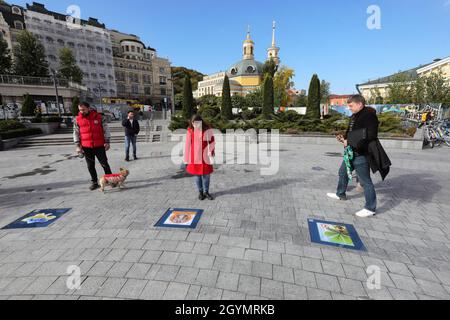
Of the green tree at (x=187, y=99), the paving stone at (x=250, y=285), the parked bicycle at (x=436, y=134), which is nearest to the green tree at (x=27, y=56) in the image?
the green tree at (x=187, y=99)

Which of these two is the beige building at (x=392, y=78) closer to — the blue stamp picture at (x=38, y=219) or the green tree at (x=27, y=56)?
the blue stamp picture at (x=38, y=219)

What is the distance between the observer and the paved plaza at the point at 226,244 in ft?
8.18

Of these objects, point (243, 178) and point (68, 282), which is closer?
point (68, 282)

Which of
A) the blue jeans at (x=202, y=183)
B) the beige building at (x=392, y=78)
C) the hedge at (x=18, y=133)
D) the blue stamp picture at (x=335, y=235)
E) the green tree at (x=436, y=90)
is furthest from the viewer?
the beige building at (x=392, y=78)

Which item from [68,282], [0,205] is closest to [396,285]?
[68,282]

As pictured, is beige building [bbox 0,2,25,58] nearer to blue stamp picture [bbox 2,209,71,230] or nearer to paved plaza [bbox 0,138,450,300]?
paved plaza [bbox 0,138,450,300]

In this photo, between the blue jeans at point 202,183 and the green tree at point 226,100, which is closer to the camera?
the blue jeans at point 202,183

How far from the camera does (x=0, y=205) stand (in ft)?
16.3

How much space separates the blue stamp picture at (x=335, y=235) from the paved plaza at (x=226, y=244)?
12 centimetres

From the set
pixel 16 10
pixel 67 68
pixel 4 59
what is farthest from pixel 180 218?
pixel 16 10

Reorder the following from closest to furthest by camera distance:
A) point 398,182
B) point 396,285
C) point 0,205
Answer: point 396,285 → point 0,205 → point 398,182

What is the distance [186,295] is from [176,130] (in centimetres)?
1431

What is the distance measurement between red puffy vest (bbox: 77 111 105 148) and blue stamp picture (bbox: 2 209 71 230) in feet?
5.31

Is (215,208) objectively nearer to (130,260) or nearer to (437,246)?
(130,260)
